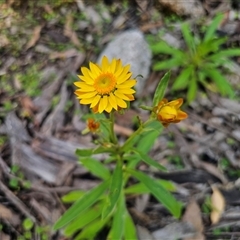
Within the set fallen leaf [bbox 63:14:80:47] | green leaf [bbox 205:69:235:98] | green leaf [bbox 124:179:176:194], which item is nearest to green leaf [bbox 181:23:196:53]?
green leaf [bbox 205:69:235:98]

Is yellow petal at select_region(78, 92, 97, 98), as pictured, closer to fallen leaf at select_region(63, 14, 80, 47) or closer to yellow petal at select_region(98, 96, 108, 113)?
yellow petal at select_region(98, 96, 108, 113)

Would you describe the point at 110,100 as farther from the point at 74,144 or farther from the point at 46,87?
the point at 46,87

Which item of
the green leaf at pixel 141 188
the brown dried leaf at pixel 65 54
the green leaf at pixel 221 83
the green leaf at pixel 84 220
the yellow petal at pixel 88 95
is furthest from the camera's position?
the brown dried leaf at pixel 65 54

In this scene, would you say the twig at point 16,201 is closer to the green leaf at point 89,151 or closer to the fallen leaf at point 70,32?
the green leaf at point 89,151

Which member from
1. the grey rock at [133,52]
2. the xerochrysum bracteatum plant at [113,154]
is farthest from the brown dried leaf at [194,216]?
the grey rock at [133,52]

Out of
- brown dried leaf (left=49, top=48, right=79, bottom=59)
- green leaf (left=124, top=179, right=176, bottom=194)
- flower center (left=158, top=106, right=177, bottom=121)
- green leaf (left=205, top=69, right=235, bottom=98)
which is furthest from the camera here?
brown dried leaf (left=49, top=48, right=79, bottom=59)

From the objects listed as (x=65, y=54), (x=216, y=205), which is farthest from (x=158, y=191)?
(x=65, y=54)
